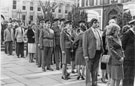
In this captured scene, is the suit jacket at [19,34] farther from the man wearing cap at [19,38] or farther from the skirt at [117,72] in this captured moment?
the skirt at [117,72]

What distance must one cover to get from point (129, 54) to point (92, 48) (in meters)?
0.96

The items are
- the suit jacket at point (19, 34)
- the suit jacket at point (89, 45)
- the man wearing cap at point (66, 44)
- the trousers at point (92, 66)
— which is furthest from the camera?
the suit jacket at point (19, 34)

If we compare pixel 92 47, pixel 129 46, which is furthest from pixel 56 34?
pixel 129 46

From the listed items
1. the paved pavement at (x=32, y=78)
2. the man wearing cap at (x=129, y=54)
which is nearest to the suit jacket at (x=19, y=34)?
the paved pavement at (x=32, y=78)

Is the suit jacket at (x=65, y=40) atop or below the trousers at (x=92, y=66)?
atop

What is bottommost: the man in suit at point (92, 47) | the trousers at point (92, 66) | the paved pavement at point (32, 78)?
the paved pavement at point (32, 78)

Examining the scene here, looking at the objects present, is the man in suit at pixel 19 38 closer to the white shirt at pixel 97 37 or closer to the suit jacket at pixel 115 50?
the white shirt at pixel 97 37

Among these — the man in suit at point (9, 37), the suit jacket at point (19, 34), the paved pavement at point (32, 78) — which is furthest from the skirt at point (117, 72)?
the man in suit at point (9, 37)

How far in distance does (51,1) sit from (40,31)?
4137 centimetres

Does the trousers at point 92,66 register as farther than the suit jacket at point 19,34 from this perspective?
No

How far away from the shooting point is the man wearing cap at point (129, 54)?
5.55m

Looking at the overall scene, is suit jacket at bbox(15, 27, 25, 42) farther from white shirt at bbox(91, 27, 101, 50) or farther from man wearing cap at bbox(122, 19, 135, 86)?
man wearing cap at bbox(122, 19, 135, 86)

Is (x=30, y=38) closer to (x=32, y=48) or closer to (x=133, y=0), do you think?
(x=32, y=48)

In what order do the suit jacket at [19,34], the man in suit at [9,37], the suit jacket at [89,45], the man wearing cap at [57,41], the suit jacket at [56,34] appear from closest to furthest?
the suit jacket at [89,45] → the man wearing cap at [57,41] → the suit jacket at [56,34] → the suit jacket at [19,34] → the man in suit at [9,37]
